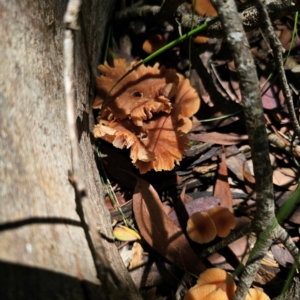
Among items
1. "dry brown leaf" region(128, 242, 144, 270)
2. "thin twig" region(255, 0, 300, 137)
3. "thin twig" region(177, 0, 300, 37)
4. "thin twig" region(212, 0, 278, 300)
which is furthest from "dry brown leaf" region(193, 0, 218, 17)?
"dry brown leaf" region(128, 242, 144, 270)

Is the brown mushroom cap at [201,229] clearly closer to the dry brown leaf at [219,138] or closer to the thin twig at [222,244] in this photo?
the thin twig at [222,244]

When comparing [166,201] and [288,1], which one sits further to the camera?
[166,201]

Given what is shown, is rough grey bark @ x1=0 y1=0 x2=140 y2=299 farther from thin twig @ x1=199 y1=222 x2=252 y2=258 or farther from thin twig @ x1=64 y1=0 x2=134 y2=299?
thin twig @ x1=199 y1=222 x2=252 y2=258

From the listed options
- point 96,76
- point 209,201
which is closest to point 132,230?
point 209,201

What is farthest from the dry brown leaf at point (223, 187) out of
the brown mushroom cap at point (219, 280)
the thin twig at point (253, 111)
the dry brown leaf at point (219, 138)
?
the thin twig at point (253, 111)

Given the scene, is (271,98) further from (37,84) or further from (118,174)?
(37,84)
